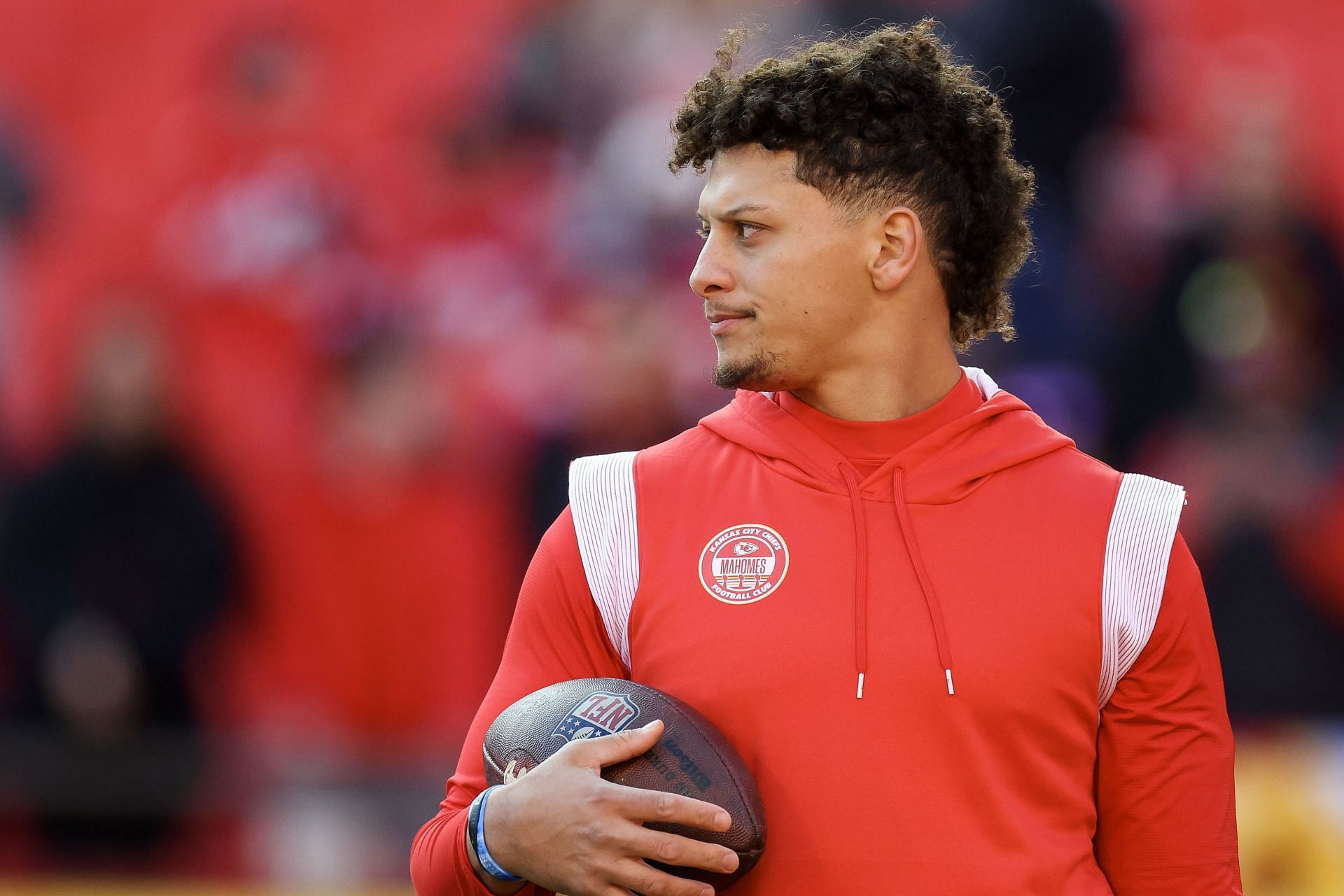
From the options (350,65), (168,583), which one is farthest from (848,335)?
(350,65)

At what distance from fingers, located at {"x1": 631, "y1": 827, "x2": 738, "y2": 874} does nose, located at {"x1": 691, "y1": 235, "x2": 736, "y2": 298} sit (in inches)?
27.8

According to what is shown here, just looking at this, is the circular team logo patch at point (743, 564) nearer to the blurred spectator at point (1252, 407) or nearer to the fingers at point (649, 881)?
the fingers at point (649, 881)

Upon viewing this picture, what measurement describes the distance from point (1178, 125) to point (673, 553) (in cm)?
398

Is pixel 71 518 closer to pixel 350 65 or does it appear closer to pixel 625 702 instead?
pixel 350 65

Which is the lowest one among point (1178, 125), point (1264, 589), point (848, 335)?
point (1264, 589)

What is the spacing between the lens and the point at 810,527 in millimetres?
2127

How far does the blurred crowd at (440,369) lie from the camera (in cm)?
499

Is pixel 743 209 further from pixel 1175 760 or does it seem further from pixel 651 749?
pixel 1175 760

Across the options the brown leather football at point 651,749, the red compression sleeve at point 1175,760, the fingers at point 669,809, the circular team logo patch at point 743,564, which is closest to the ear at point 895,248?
the circular team logo patch at point 743,564

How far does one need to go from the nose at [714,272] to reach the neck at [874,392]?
0.19 meters

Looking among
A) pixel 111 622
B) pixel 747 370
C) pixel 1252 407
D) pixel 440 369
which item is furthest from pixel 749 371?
pixel 440 369

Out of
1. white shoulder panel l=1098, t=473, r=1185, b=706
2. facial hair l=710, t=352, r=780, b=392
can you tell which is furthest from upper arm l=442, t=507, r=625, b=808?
white shoulder panel l=1098, t=473, r=1185, b=706

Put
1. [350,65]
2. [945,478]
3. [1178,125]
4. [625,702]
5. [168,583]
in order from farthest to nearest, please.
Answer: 1. [350,65]
2. [1178,125]
3. [168,583]
4. [945,478]
5. [625,702]

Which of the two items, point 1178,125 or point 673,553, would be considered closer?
point 673,553
